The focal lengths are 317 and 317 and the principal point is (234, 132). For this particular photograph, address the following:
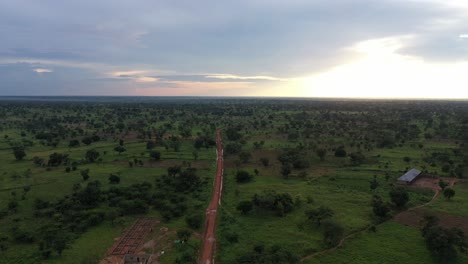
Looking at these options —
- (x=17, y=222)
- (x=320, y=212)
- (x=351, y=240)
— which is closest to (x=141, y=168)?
(x=17, y=222)

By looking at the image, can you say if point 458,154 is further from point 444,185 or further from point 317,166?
point 317,166

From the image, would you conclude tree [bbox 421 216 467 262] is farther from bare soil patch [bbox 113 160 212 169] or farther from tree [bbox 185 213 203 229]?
bare soil patch [bbox 113 160 212 169]

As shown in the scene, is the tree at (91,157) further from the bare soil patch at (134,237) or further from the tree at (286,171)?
the tree at (286,171)

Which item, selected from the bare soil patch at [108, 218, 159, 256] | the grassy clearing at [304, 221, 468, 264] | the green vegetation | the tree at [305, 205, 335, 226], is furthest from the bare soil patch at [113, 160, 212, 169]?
the grassy clearing at [304, 221, 468, 264]

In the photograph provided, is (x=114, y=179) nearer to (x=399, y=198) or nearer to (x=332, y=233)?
(x=332, y=233)

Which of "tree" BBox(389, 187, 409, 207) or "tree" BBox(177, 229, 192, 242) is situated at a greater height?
"tree" BBox(389, 187, 409, 207)

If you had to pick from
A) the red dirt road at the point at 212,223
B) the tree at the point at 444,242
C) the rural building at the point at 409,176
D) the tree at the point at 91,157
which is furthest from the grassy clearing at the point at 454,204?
the tree at the point at 91,157
